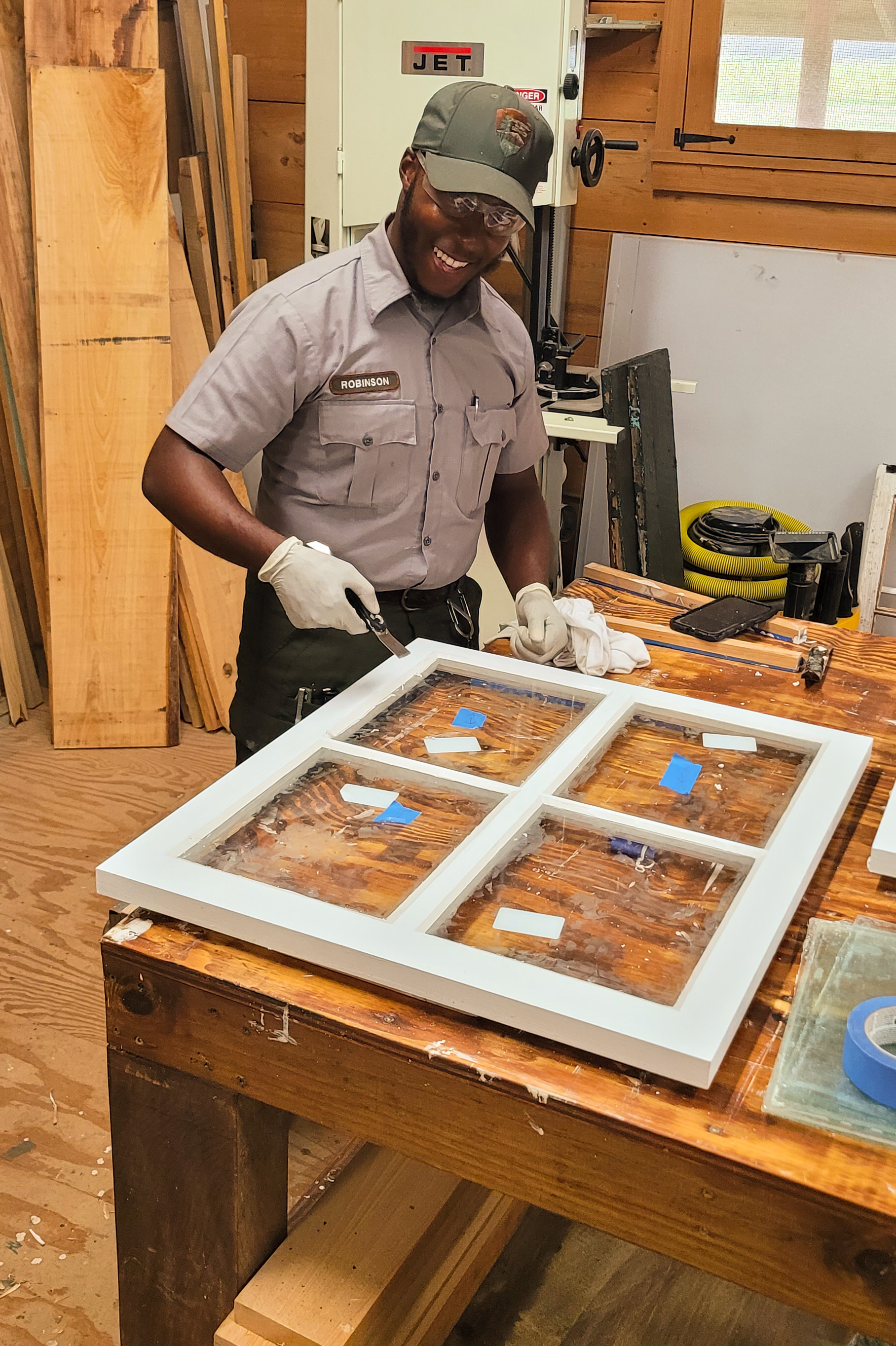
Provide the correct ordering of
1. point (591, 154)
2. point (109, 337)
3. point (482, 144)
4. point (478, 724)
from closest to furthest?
point (478, 724)
point (482, 144)
point (591, 154)
point (109, 337)

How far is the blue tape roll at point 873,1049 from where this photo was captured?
2.99 feet

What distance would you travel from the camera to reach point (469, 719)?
1498 mm

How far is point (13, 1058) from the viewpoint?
2.31 metres

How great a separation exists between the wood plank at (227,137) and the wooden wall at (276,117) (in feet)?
0.75

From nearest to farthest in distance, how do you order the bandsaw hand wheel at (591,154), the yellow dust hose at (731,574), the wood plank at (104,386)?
the bandsaw hand wheel at (591,154)
the wood plank at (104,386)
the yellow dust hose at (731,574)

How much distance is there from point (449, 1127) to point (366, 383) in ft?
3.77

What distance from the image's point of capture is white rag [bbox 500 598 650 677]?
170cm

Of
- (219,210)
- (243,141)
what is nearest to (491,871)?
(219,210)

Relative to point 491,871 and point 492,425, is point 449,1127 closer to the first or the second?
point 491,871

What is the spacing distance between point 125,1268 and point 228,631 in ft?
8.16

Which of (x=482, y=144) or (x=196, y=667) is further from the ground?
(x=482, y=144)

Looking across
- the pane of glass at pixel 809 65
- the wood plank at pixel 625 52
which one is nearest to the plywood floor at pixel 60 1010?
the wood plank at pixel 625 52

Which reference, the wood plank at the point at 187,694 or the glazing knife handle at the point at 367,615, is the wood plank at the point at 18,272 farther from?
the glazing knife handle at the point at 367,615

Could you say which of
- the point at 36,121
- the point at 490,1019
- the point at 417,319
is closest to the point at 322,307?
the point at 417,319
